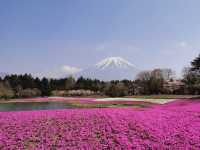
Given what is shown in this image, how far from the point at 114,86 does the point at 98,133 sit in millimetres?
71585

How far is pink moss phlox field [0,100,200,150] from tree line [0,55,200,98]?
58145mm

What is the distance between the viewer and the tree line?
78269 mm

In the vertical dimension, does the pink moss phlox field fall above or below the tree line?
below

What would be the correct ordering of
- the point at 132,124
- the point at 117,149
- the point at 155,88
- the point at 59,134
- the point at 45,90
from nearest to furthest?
the point at 117,149 < the point at 59,134 < the point at 132,124 < the point at 155,88 < the point at 45,90

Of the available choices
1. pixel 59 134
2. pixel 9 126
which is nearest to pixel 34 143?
pixel 59 134

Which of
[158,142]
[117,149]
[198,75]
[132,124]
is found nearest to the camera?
[117,149]

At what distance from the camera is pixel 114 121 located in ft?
49.7

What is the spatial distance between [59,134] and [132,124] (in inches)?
170

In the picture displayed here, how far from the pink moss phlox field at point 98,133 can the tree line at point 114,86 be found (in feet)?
191

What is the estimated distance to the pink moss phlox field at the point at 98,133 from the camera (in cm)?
1123

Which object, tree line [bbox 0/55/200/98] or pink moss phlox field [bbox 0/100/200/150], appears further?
tree line [bbox 0/55/200/98]

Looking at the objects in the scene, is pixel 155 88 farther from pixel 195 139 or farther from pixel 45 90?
pixel 195 139

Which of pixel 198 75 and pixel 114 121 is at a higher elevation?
pixel 198 75

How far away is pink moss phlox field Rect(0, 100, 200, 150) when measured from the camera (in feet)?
36.8
